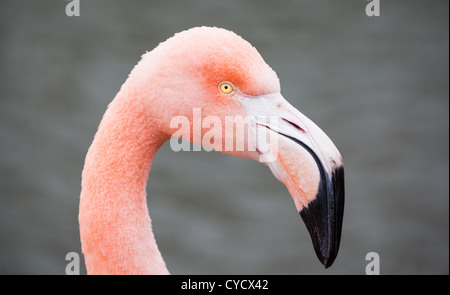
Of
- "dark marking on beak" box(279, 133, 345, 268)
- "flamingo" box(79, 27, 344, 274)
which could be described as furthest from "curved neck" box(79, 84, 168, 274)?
"dark marking on beak" box(279, 133, 345, 268)

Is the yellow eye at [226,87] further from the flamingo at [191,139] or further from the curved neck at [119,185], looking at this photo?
the curved neck at [119,185]

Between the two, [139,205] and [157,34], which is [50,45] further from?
[139,205]

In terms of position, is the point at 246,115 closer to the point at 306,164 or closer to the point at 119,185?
the point at 306,164

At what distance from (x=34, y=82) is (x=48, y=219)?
1701 millimetres

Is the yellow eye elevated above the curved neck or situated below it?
above

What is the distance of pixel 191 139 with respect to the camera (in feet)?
5.24

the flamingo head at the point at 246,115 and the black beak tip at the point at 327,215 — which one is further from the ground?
the flamingo head at the point at 246,115

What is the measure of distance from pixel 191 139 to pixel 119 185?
0.24 meters

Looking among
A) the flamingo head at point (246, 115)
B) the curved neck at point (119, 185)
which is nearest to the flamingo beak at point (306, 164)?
the flamingo head at point (246, 115)

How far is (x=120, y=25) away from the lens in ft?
21.8

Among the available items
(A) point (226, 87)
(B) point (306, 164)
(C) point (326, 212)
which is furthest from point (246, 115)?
(C) point (326, 212)

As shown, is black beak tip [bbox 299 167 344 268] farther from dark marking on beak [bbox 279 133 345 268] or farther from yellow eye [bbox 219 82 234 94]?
yellow eye [bbox 219 82 234 94]

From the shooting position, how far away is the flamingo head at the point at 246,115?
1.50 metres

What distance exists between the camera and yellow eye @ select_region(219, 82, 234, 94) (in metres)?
1.53
